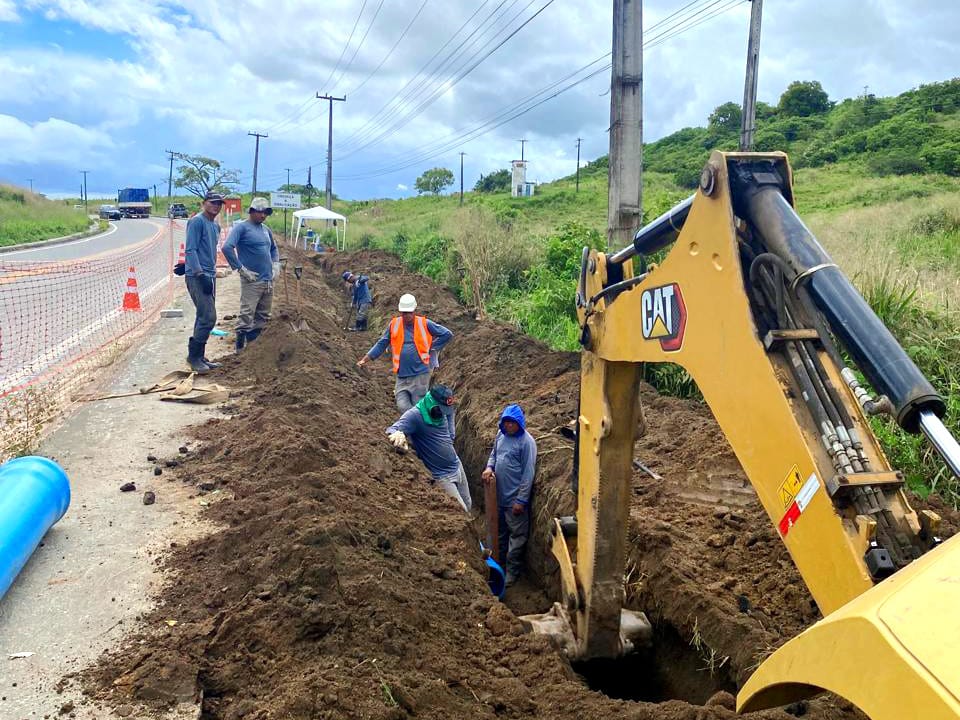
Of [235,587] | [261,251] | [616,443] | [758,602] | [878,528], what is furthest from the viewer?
[261,251]

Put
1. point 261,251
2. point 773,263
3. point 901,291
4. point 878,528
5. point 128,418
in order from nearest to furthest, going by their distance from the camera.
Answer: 1. point 878,528
2. point 773,263
3. point 901,291
4. point 128,418
5. point 261,251

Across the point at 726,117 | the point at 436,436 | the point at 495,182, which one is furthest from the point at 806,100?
the point at 436,436

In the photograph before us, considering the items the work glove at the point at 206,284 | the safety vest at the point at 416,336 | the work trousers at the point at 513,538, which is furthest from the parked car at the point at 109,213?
the work trousers at the point at 513,538

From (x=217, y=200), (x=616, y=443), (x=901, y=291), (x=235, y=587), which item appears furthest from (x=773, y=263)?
(x=217, y=200)

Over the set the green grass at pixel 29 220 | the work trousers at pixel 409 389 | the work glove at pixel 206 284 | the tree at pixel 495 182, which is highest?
the tree at pixel 495 182

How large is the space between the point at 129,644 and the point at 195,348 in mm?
6167

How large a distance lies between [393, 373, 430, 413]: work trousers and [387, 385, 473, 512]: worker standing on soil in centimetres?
145

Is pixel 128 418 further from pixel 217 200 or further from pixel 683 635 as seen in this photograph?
pixel 683 635

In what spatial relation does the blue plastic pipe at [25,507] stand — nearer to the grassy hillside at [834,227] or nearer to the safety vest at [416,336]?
the safety vest at [416,336]

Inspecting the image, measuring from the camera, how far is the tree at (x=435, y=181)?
79.8m

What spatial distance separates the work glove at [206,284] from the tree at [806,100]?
142 feet

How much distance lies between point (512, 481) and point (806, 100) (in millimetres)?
45470

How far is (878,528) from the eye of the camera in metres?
1.89

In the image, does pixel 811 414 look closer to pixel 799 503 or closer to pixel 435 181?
pixel 799 503
